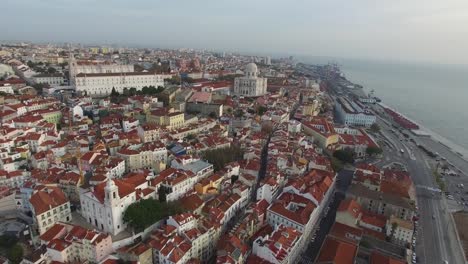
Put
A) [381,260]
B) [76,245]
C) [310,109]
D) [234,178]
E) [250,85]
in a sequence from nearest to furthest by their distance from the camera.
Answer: [76,245]
[381,260]
[234,178]
[310,109]
[250,85]

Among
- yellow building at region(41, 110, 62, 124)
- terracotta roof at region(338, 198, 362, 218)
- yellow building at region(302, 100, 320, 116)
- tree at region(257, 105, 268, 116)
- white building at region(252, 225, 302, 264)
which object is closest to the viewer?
white building at region(252, 225, 302, 264)

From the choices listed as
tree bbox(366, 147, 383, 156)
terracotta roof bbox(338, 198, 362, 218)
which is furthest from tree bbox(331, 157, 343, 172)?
terracotta roof bbox(338, 198, 362, 218)

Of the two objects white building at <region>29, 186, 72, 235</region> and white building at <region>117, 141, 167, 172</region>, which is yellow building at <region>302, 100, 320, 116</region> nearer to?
white building at <region>117, 141, 167, 172</region>

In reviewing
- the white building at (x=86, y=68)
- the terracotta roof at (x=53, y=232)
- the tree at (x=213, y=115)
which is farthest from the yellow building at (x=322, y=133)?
the white building at (x=86, y=68)

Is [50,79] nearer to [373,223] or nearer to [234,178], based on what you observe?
[234,178]

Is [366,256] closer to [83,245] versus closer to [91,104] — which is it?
[83,245]

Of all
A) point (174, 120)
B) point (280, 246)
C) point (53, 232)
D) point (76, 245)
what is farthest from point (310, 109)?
point (53, 232)

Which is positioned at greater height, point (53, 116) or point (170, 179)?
point (53, 116)
